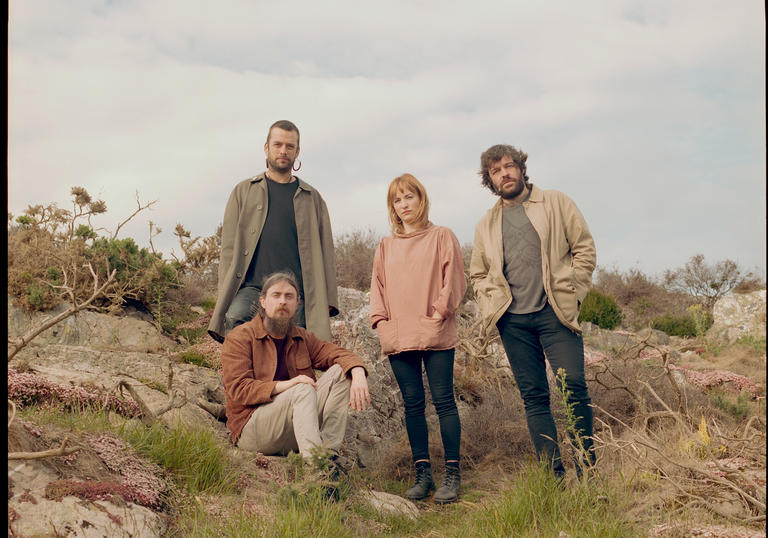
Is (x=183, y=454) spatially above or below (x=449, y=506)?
above

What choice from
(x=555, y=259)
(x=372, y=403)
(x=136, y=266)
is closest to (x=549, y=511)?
(x=555, y=259)

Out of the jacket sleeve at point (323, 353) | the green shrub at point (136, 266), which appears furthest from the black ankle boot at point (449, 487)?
the green shrub at point (136, 266)

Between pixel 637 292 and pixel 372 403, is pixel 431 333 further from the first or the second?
pixel 637 292

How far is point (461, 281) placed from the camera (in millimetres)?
4484

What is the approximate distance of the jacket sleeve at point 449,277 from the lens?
434 centimetres

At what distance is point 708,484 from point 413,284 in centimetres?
209

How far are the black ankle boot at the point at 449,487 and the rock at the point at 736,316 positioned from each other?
1201cm

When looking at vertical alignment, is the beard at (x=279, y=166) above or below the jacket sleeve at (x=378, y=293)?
above

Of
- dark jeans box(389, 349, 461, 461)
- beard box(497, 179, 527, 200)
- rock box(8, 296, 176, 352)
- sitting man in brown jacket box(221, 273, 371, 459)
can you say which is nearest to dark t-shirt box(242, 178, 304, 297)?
sitting man in brown jacket box(221, 273, 371, 459)

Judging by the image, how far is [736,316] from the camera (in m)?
16.0

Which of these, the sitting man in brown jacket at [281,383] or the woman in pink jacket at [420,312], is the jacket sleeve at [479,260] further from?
the sitting man in brown jacket at [281,383]

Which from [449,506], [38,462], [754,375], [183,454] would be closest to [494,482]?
[449,506]

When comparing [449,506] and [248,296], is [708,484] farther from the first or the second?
[248,296]

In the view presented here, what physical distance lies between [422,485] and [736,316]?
14.1m
